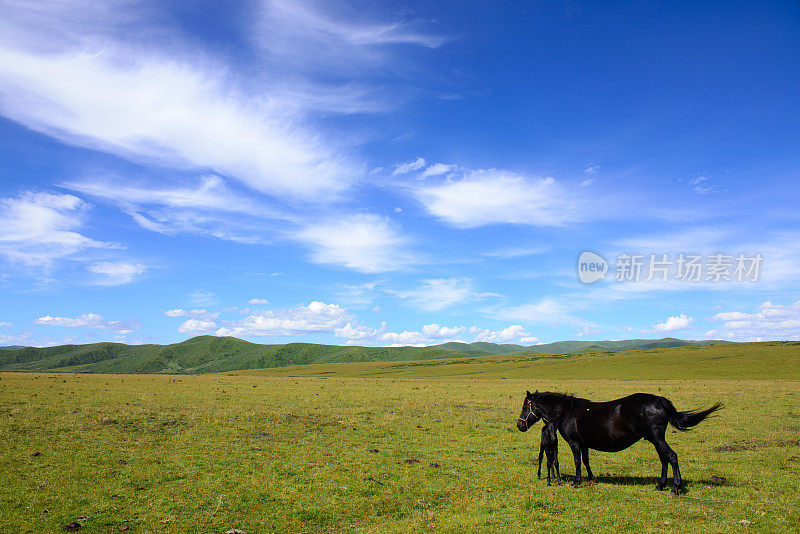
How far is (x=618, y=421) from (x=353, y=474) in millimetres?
9292

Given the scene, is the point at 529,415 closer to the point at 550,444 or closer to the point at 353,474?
the point at 550,444

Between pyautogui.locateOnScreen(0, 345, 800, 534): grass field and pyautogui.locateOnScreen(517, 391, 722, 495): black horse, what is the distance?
123 centimetres

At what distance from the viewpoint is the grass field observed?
1118 centimetres

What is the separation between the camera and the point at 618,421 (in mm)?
13273

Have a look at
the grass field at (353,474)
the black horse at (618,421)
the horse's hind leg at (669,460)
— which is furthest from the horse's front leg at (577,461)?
the horse's hind leg at (669,460)

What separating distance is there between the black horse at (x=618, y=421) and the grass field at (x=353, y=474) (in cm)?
123

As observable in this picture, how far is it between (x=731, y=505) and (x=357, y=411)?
78.5 ft

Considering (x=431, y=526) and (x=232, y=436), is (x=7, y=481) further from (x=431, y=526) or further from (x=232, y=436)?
(x=431, y=526)

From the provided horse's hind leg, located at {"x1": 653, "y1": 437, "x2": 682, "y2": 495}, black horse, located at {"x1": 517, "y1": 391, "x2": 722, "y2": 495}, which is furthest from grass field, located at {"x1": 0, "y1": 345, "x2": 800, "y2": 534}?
black horse, located at {"x1": 517, "y1": 391, "x2": 722, "y2": 495}

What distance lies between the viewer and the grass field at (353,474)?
11.2 meters

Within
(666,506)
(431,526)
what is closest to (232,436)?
(431,526)

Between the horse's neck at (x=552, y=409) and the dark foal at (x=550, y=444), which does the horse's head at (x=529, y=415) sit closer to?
the horse's neck at (x=552, y=409)

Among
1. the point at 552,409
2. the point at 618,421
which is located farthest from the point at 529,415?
the point at 618,421

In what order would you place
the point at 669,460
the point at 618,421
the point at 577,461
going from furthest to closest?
the point at 577,461 → the point at 618,421 → the point at 669,460
